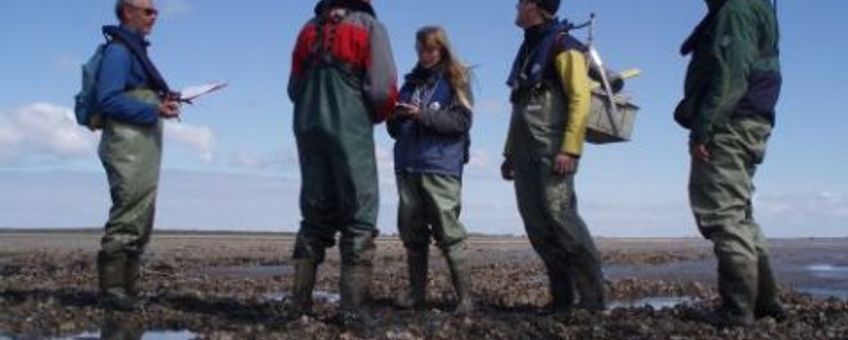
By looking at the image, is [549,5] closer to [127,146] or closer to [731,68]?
[731,68]

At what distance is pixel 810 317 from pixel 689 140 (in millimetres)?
1647

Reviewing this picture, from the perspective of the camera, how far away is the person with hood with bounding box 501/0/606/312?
7.63 metres

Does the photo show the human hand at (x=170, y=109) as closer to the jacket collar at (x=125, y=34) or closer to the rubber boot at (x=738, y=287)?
the jacket collar at (x=125, y=34)

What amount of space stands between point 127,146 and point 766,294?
4868 millimetres

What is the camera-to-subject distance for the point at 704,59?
719 cm

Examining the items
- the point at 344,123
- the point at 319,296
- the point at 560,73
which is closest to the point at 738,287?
the point at 560,73

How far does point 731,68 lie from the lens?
22.8ft

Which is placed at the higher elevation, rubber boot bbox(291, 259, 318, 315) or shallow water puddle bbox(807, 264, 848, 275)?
shallow water puddle bbox(807, 264, 848, 275)

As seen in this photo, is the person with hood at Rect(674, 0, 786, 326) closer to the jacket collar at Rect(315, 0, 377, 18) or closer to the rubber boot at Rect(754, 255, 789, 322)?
the rubber boot at Rect(754, 255, 789, 322)

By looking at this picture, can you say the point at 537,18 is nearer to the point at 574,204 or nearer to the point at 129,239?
the point at 574,204

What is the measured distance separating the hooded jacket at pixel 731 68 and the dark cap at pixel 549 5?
1148 mm

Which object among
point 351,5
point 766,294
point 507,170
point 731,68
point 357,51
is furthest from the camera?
point 507,170

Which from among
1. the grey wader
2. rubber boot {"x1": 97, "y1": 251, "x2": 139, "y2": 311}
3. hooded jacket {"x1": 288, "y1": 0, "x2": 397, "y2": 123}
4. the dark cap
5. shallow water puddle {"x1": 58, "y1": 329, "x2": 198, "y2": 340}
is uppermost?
the dark cap

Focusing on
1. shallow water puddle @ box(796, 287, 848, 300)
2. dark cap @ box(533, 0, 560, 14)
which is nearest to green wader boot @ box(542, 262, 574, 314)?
dark cap @ box(533, 0, 560, 14)
